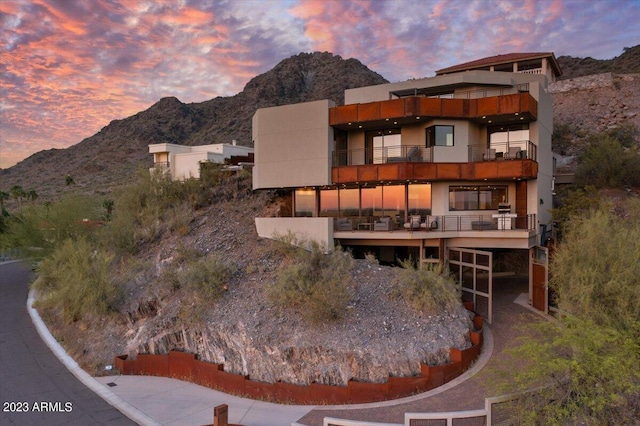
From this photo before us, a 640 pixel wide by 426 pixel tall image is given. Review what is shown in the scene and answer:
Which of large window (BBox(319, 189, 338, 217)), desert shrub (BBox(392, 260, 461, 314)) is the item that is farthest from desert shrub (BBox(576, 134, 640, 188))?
large window (BBox(319, 189, 338, 217))

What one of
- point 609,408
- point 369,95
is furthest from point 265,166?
point 609,408

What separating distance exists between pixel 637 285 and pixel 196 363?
14721 mm

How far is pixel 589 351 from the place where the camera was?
852cm

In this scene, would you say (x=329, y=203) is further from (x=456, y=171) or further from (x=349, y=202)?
(x=456, y=171)

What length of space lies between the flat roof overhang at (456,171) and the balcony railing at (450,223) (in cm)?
180

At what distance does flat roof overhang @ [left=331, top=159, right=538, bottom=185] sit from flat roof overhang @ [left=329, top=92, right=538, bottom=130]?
7.73 feet

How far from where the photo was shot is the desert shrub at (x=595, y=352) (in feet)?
27.5

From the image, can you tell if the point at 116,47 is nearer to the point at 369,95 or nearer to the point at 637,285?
the point at 369,95

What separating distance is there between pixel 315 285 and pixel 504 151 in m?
12.0

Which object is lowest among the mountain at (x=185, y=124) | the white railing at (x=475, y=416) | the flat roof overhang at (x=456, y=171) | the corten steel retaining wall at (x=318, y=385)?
the corten steel retaining wall at (x=318, y=385)

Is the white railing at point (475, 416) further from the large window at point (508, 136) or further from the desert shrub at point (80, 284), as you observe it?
the desert shrub at point (80, 284)

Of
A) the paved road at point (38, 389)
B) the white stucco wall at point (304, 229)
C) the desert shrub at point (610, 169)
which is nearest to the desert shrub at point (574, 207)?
the desert shrub at point (610, 169)

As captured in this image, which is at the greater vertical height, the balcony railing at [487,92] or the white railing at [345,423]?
the balcony railing at [487,92]

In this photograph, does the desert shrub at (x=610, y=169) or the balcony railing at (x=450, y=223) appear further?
the desert shrub at (x=610, y=169)
